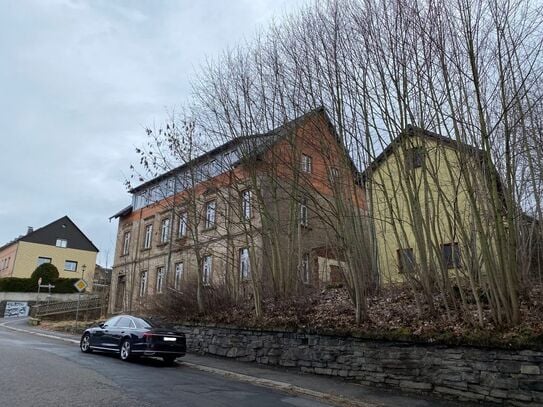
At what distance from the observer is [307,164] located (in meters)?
15.3

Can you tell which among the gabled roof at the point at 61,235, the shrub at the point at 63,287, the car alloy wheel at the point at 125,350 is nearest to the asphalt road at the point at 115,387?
the car alloy wheel at the point at 125,350

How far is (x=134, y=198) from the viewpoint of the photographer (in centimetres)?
3941

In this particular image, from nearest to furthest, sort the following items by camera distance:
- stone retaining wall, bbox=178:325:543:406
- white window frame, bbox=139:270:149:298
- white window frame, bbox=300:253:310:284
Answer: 1. stone retaining wall, bbox=178:325:543:406
2. white window frame, bbox=300:253:310:284
3. white window frame, bbox=139:270:149:298

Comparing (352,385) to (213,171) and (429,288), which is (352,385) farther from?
(213,171)

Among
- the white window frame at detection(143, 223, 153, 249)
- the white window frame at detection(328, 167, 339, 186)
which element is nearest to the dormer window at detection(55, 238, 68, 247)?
the white window frame at detection(143, 223, 153, 249)

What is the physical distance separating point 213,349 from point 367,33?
1121 cm

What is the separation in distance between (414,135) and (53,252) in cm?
6240

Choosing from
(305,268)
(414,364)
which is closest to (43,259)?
(305,268)

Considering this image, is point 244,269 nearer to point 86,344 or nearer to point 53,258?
point 86,344

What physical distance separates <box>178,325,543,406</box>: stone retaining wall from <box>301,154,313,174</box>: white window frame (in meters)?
5.13

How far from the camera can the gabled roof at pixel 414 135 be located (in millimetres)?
10586

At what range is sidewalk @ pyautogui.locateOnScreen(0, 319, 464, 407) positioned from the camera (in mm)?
9243

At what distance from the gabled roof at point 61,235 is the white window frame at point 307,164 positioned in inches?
2242

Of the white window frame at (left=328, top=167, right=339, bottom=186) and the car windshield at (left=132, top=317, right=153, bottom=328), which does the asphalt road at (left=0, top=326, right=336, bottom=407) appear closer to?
the car windshield at (left=132, top=317, right=153, bottom=328)
